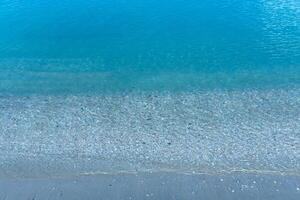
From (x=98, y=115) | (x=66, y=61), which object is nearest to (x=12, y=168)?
(x=98, y=115)

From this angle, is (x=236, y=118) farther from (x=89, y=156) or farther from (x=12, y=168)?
(x=12, y=168)

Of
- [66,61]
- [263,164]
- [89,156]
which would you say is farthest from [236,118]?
[66,61]

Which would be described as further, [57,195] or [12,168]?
[12,168]

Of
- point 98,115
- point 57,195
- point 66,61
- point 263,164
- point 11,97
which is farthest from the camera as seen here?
point 66,61

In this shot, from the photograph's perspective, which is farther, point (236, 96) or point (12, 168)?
point (236, 96)

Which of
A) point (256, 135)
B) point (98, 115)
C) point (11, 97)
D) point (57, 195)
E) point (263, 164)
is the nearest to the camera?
point (57, 195)

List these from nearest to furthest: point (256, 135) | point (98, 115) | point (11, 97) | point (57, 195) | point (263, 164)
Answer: point (57, 195)
point (263, 164)
point (256, 135)
point (98, 115)
point (11, 97)

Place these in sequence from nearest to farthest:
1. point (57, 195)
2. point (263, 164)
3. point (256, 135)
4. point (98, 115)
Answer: point (57, 195) → point (263, 164) → point (256, 135) → point (98, 115)

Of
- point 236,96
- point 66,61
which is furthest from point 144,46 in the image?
point 236,96

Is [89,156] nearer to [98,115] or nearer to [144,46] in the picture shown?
[98,115]
